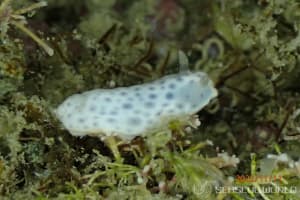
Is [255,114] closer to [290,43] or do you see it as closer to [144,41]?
[290,43]

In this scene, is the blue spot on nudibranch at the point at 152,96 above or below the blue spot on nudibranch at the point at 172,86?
below

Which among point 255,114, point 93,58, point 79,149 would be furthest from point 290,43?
point 79,149

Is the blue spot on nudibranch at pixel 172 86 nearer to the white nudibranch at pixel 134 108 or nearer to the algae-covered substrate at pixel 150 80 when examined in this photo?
the white nudibranch at pixel 134 108

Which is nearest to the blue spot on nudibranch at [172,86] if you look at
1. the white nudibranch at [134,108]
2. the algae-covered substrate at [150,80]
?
the white nudibranch at [134,108]

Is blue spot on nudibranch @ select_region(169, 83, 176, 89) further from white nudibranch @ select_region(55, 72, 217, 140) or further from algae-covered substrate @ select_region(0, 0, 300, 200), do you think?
algae-covered substrate @ select_region(0, 0, 300, 200)

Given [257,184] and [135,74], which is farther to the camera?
[135,74]

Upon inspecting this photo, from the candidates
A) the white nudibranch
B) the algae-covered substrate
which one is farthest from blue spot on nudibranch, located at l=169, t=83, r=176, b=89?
the algae-covered substrate
